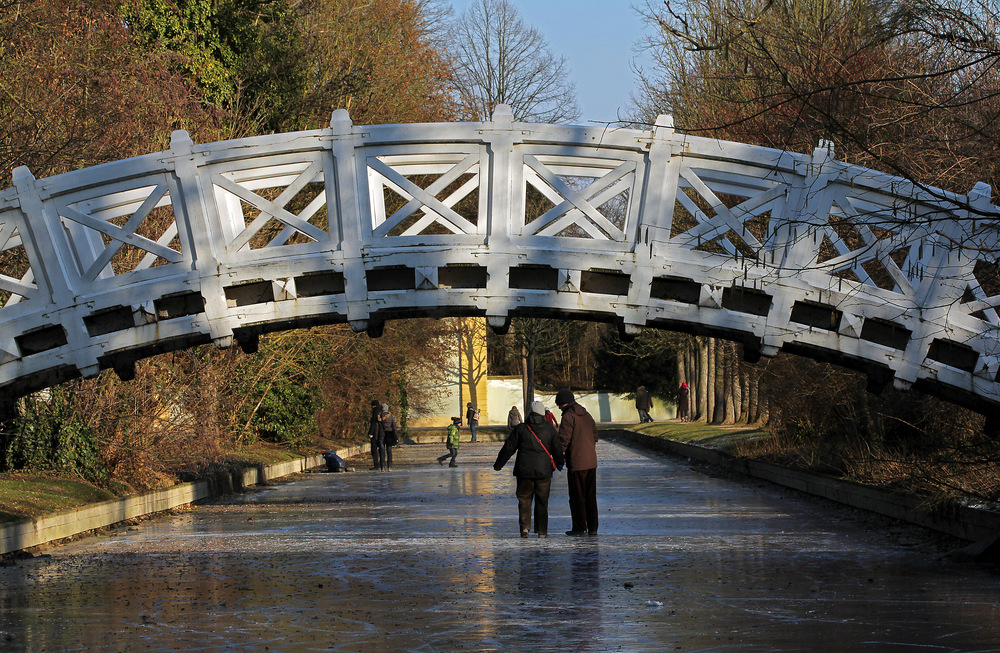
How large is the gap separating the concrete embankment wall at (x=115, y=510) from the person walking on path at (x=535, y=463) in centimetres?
531

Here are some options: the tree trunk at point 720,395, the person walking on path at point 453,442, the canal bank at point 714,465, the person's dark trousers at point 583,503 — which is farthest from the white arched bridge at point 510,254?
the tree trunk at point 720,395

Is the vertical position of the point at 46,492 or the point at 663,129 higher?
the point at 663,129

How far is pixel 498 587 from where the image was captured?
12.3 metres

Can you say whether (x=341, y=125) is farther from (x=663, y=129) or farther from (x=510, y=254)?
(x=663, y=129)

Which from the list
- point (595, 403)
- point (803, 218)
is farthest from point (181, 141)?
point (595, 403)

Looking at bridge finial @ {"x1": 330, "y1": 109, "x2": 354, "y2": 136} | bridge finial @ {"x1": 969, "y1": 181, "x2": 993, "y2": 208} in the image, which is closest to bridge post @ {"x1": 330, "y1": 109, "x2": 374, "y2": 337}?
bridge finial @ {"x1": 330, "y1": 109, "x2": 354, "y2": 136}

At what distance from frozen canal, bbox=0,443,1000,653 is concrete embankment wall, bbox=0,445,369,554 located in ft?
1.22

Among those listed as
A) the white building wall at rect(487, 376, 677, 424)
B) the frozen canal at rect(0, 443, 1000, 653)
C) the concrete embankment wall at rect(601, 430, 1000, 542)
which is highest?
the white building wall at rect(487, 376, 677, 424)

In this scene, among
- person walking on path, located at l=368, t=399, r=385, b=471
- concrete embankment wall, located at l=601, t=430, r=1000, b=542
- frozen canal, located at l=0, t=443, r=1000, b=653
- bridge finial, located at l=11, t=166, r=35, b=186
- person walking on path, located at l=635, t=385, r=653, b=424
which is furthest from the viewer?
person walking on path, located at l=635, t=385, r=653, b=424

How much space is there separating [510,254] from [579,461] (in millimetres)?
4418

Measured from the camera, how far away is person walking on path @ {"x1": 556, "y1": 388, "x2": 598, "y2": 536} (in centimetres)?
1700

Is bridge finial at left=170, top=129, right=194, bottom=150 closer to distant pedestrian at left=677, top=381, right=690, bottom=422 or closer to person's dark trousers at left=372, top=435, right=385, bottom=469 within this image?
person's dark trousers at left=372, top=435, right=385, bottom=469

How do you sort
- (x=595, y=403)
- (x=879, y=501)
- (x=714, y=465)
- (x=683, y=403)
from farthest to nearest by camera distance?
(x=595, y=403) < (x=683, y=403) < (x=714, y=465) < (x=879, y=501)

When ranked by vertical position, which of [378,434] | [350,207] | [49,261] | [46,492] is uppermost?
[350,207]
